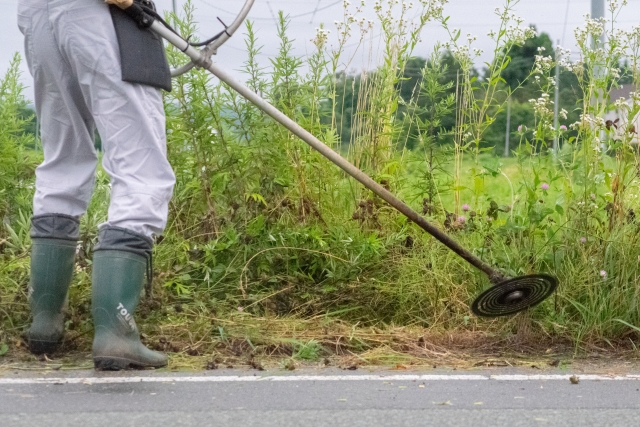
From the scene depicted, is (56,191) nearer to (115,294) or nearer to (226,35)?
(115,294)

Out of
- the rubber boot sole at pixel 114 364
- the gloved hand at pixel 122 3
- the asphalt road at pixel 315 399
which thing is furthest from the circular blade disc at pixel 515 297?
the gloved hand at pixel 122 3

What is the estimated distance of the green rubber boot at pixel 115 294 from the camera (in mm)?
3377

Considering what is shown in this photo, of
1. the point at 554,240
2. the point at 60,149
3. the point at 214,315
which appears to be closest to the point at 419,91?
the point at 554,240

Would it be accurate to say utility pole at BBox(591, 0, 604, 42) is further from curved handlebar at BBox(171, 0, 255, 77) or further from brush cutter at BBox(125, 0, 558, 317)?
curved handlebar at BBox(171, 0, 255, 77)

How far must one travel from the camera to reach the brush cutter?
12.4ft

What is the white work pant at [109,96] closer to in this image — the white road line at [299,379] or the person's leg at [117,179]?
the person's leg at [117,179]

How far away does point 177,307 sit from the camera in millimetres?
4305

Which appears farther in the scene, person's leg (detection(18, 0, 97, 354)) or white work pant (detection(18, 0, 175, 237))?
person's leg (detection(18, 0, 97, 354))

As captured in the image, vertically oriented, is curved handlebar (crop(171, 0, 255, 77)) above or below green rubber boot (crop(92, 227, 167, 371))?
above

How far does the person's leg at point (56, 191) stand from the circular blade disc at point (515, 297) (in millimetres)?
1650

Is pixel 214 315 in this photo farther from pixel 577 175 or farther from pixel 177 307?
pixel 577 175

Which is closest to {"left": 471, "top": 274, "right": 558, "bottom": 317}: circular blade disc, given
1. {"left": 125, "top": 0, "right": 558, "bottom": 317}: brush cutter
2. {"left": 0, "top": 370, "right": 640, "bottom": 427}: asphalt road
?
{"left": 125, "top": 0, "right": 558, "bottom": 317}: brush cutter

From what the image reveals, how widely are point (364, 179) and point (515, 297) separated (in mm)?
804

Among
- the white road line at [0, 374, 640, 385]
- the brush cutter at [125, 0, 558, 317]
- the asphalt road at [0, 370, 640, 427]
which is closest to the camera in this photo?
the asphalt road at [0, 370, 640, 427]
